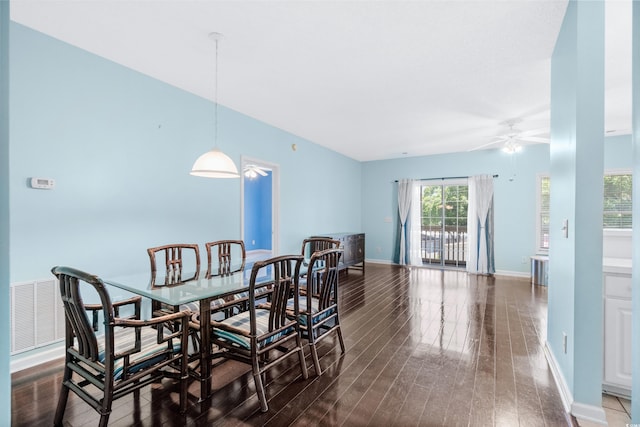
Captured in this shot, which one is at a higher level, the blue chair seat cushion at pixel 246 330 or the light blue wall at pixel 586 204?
the light blue wall at pixel 586 204

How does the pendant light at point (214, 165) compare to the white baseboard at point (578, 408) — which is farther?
the pendant light at point (214, 165)

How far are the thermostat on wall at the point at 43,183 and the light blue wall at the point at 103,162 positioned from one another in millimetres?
44

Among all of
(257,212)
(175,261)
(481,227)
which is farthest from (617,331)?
(257,212)

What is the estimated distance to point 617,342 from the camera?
2016 millimetres

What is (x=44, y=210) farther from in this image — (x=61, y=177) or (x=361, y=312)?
(x=361, y=312)

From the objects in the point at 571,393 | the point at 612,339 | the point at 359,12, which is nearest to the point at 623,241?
the point at 612,339

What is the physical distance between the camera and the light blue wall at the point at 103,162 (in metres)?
Answer: 2.38

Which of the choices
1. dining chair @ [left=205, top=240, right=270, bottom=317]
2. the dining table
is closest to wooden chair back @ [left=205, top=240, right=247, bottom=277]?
dining chair @ [left=205, top=240, right=270, bottom=317]

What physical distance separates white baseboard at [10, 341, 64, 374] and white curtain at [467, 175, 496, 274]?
678 centimetres

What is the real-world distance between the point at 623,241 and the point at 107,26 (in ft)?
14.5

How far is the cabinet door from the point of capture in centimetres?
198

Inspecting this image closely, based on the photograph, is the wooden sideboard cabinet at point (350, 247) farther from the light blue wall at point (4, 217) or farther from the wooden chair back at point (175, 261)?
the light blue wall at point (4, 217)

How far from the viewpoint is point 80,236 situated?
267 centimetres

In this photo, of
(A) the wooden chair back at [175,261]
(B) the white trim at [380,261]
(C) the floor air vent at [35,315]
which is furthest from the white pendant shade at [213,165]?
(B) the white trim at [380,261]
